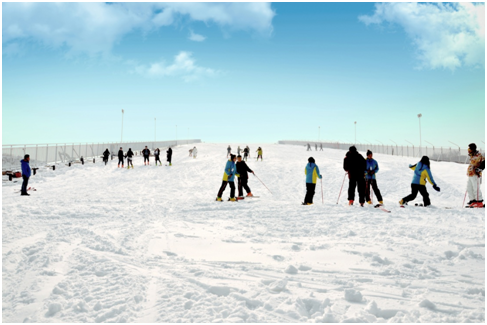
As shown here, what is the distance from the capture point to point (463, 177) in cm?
1942

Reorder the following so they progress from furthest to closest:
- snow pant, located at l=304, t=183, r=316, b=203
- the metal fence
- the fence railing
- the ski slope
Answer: the fence railing
the metal fence
snow pant, located at l=304, t=183, r=316, b=203
the ski slope

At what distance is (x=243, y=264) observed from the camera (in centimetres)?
507

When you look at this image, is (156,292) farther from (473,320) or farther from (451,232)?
(451,232)

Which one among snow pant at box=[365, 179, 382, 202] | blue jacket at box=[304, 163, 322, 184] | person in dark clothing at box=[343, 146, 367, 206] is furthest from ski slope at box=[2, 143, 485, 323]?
blue jacket at box=[304, 163, 322, 184]

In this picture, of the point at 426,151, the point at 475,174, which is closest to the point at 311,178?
the point at 475,174

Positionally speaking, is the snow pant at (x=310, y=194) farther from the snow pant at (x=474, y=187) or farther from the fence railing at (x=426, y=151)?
the fence railing at (x=426, y=151)

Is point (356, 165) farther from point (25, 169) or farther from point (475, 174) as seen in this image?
point (25, 169)

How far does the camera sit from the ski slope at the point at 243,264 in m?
3.65

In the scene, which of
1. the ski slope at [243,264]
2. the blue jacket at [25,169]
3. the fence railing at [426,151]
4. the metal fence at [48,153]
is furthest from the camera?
the fence railing at [426,151]

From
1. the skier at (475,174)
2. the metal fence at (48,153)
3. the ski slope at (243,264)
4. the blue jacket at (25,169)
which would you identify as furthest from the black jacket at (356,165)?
the metal fence at (48,153)

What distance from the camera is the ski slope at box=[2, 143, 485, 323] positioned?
365cm

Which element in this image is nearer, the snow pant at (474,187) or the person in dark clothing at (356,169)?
the snow pant at (474,187)

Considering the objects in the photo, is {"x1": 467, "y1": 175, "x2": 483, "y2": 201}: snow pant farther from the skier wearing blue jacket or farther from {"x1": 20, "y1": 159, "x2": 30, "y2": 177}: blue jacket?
{"x1": 20, "y1": 159, "x2": 30, "y2": 177}: blue jacket

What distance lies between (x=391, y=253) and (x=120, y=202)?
398 inches
